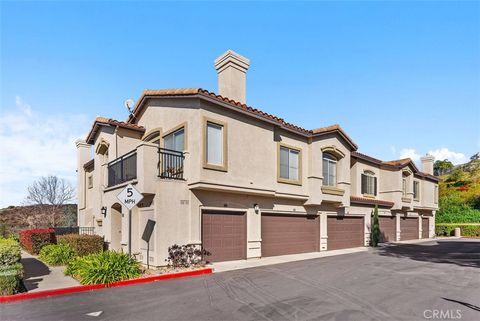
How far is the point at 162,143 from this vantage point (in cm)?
1543

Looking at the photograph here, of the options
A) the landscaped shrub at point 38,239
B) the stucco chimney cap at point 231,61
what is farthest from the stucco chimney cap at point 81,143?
the stucco chimney cap at point 231,61

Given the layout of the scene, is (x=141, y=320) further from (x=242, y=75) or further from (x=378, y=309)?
(x=242, y=75)

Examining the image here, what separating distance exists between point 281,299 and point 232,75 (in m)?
10.8

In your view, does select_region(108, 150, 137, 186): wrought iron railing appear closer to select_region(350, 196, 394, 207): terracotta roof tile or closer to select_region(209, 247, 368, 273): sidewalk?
select_region(209, 247, 368, 273): sidewalk

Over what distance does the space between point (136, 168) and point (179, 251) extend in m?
3.58

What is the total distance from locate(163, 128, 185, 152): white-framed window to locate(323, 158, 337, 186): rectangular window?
30.2ft

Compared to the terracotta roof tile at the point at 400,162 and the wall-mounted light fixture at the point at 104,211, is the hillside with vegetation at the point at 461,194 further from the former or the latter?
the wall-mounted light fixture at the point at 104,211

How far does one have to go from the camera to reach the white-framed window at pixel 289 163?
56.0 feet

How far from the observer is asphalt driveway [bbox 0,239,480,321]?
23.2 feet

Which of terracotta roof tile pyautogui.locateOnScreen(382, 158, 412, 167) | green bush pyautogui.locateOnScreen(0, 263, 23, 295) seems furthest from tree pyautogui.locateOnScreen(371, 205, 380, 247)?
green bush pyautogui.locateOnScreen(0, 263, 23, 295)

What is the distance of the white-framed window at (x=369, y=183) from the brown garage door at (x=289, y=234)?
8.64 metres

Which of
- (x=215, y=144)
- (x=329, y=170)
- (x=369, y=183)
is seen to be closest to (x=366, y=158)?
(x=369, y=183)

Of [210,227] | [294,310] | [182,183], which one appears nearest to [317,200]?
[210,227]

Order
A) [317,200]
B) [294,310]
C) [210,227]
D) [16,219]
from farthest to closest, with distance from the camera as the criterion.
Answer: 1. [16,219]
2. [317,200]
3. [210,227]
4. [294,310]
